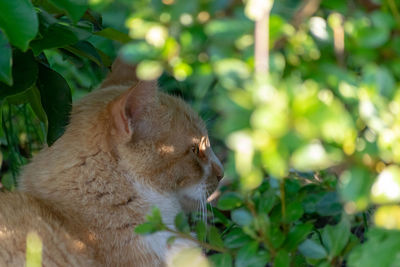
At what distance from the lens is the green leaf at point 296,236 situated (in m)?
1.45

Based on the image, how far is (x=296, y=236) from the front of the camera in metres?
1.46

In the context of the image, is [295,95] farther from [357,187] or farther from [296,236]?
[296,236]

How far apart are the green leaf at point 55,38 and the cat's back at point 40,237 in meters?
0.61

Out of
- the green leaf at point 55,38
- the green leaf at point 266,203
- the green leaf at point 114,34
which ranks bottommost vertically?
the green leaf at point 266,203

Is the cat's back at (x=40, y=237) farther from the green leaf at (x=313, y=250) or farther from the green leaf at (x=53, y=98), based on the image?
the green leaf at (x=313, y=250)

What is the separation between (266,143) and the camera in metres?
0.95

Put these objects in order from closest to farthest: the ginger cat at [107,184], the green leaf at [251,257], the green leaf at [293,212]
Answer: the green leaf at [251,257] → the green leaf at [293,212] → the ginger cat at [107,184]

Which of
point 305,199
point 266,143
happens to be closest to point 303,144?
point 266,143

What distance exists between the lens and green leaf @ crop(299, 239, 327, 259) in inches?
56.5

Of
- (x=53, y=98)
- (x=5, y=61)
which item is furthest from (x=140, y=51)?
(x=53, y=98)

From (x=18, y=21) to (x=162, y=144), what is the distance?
87cm

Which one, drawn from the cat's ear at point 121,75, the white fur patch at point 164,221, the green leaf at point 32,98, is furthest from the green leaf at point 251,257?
the cat's ear at point 121,75

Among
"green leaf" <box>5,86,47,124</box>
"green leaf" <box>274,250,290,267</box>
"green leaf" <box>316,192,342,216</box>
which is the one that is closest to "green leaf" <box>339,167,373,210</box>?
"green leaf" <box>274,250,290,267</box>

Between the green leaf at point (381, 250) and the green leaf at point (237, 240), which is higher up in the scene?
the green leaf at point (381, 250)
